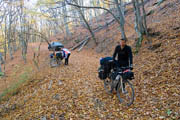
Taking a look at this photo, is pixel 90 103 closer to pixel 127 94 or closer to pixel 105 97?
pixel 105 97

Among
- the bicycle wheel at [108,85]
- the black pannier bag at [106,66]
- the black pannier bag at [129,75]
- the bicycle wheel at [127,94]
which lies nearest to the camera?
the black pannier bag at [129,75]

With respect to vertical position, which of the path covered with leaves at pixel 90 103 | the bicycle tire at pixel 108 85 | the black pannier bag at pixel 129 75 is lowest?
the path covered with leaves at pixel 90 103

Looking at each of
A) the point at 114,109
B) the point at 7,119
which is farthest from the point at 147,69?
the point at 7,119

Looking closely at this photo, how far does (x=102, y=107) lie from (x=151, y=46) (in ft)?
20.0

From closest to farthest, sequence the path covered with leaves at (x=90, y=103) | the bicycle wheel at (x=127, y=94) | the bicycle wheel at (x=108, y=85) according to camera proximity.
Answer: the path covered with leaves at (x=90, y=103) → the bicycle wheel at (x=127, y=94) → the bicycle wheel at (x=108, y=85)

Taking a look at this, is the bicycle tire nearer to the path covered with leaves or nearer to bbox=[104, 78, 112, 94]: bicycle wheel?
bbox=[104, 78, 112, 94]: bicycle wheel

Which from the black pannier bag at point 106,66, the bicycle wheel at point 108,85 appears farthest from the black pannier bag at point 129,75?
the bicycle wheel at point 108,85

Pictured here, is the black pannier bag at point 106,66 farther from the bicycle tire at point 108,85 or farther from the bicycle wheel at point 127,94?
the bicycle wheel at point 127,94

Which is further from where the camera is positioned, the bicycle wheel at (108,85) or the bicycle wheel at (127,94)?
the bicycle wheel at (108,85)

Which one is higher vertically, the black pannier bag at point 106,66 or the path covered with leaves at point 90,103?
the black pannier bag at point 106,66

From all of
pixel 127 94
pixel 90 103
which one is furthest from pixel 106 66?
pixel 90 103

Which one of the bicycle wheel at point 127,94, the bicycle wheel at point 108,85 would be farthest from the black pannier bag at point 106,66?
the bicycle wheel at point 127,94

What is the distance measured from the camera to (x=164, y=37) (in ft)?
28.8

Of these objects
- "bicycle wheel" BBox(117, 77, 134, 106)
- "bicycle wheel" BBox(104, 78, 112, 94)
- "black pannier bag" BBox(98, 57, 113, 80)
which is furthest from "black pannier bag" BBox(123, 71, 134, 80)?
"bicycle wheel" BBox(104, 78, 112, 94)
